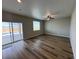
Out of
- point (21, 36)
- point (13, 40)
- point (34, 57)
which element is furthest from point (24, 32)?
point (34, 57)

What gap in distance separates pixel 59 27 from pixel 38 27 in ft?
9.89

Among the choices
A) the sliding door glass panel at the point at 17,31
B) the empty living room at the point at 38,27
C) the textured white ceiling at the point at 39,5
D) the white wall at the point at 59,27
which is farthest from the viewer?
the white wall at the point at 59,27

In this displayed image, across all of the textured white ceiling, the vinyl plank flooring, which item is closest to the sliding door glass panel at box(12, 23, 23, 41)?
the vinyl plank flooring

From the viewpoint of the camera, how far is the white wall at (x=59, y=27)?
9.16 meters

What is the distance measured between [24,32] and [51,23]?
494 centimetres

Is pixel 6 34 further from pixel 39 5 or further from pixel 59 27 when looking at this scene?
pixel 59 27

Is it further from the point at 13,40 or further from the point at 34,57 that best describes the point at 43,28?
the point at 34,57

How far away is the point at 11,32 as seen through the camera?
6.38m

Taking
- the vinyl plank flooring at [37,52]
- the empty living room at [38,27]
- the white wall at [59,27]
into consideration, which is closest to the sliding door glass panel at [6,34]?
the empty living room at [38,27]

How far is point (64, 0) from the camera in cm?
297

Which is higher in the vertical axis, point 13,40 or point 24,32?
point 24,32

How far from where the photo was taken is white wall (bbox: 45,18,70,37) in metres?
9.16

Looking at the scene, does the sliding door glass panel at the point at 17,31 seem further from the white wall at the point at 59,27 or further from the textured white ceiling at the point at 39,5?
the white wall at the point at 59,27

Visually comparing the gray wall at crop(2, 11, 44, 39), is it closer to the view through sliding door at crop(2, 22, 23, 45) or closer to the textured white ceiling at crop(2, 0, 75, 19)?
the view through sliding door at crop(2, 22, 23, 45)
